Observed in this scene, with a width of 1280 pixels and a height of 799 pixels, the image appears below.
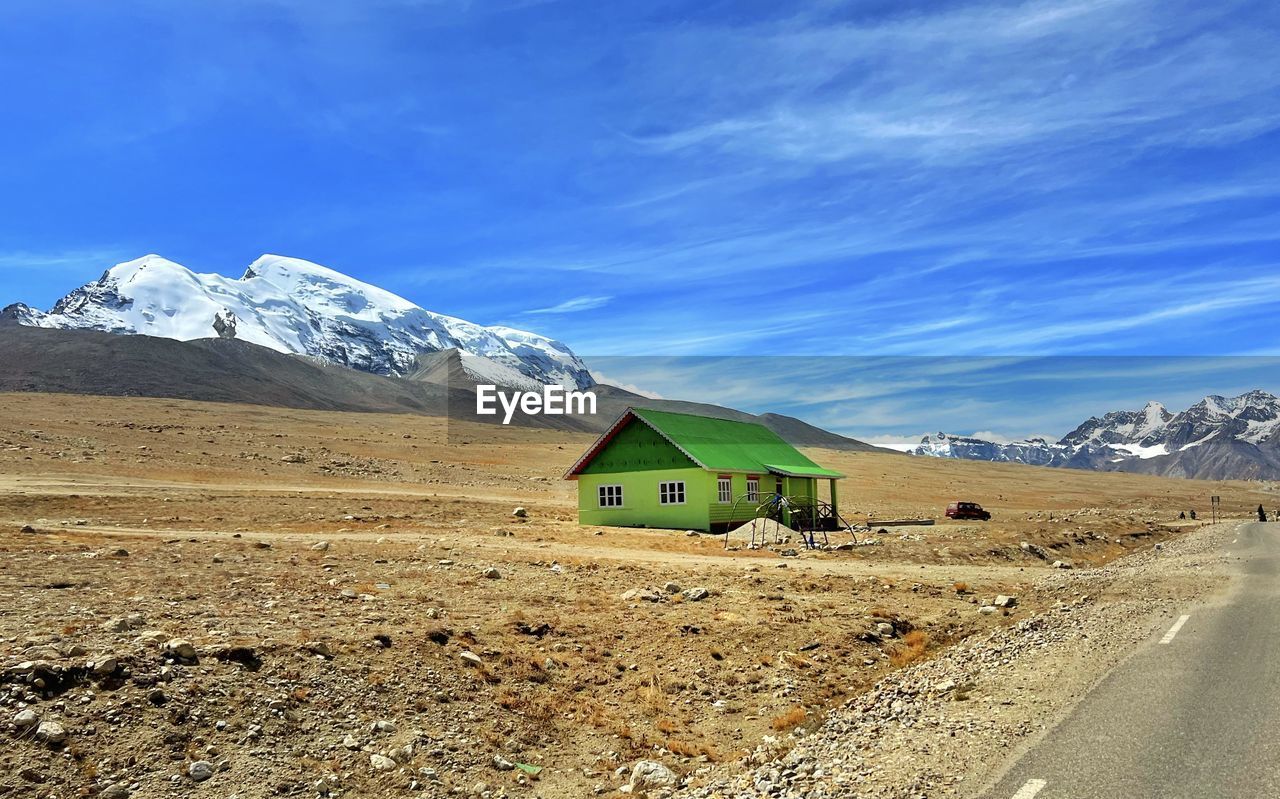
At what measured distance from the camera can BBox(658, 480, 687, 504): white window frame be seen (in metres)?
45.4

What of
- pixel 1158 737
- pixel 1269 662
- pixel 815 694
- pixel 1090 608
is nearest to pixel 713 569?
pixel 1090 608

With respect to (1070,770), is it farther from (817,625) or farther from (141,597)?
(141,597)

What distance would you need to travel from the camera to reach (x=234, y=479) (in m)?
64.9

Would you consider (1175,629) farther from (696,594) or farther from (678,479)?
(678,479)

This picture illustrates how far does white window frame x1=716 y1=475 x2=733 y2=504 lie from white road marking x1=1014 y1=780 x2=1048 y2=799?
36.4 metres

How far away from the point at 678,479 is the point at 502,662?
3173 cm

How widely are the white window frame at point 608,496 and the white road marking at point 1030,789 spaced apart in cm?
3969

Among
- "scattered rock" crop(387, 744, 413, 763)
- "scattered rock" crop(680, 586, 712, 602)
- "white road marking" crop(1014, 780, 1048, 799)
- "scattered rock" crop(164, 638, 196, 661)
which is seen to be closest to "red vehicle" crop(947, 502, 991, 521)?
"scattered rock" crop(680, 586, 712, 602)

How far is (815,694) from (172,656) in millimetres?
9403

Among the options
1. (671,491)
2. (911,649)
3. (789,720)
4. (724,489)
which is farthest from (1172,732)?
(671,491)

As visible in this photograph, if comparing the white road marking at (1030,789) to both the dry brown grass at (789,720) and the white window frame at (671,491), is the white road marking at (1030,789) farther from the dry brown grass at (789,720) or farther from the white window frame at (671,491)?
the white window frame at (671,491)

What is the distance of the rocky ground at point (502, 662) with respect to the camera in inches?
382

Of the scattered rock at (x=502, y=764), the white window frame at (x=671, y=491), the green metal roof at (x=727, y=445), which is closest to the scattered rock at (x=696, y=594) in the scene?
the scattered rock at (x=502, y=764)

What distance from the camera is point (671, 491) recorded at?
45.8m
